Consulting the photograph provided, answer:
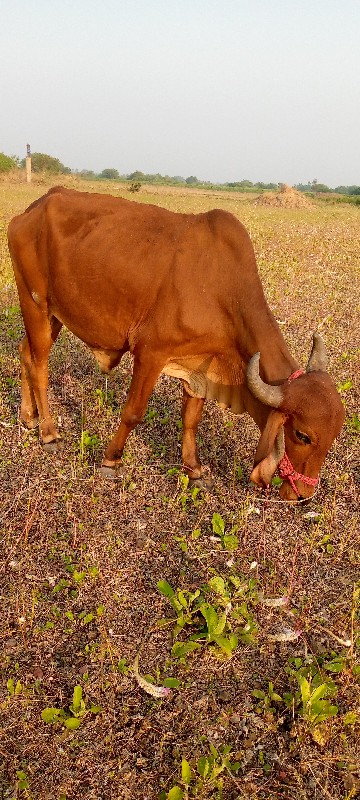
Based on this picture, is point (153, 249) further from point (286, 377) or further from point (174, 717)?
point (174, 717)

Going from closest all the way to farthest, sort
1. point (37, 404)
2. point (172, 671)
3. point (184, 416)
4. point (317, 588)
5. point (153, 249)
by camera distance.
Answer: point (172, 671)
point (317, 588)
point (153, 249)
point (184, 416)
point (37, 404)

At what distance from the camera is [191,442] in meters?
5.23

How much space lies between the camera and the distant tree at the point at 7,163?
46.8m

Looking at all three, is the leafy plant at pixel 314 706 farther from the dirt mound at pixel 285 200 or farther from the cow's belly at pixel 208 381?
the dirt mound at pixel 285 200

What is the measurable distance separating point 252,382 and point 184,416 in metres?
1.27

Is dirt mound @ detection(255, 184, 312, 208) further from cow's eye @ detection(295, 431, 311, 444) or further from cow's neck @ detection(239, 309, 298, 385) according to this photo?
cow's eye @ detection(295, 431, 311, 444)

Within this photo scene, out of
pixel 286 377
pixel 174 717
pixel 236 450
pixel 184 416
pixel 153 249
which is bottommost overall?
pixel 174 717

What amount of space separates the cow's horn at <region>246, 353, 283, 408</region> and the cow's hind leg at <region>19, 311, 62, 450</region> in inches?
81.6

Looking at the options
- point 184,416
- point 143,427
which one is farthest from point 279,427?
point 143,427

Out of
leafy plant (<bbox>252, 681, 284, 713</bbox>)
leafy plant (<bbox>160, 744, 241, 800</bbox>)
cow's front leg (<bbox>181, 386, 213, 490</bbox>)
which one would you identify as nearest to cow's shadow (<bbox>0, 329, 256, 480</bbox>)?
cow's front leg (<bbox>181, 386, 213, 490</bbox>)

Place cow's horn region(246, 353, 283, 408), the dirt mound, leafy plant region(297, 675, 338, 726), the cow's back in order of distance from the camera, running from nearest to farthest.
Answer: leafy plant region(297, 675, 338, 726) < cow's horn region(246, 353, 283, 408) < the cow's back < the dirt mound

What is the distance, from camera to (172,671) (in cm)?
327

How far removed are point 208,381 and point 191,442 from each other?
0.65 m

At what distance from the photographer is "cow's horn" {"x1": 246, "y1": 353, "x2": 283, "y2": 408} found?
3977mm
